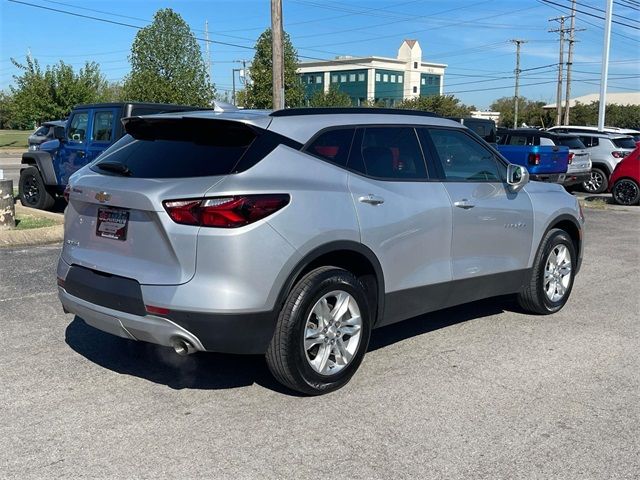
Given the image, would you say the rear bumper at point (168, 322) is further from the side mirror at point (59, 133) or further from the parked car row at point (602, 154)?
the parked car row at point (602, 154)

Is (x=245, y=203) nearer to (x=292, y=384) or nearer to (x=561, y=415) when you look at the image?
(x=292, y=384)

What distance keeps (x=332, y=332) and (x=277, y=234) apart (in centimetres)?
84

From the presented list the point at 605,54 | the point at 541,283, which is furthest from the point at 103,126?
the point at 605,54

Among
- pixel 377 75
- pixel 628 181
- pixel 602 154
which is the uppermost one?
pixel 377 75

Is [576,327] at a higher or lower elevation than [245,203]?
lower

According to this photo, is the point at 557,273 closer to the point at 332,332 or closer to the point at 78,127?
the point at 332,332

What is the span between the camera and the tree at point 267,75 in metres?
44.5

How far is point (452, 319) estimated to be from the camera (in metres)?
6.13

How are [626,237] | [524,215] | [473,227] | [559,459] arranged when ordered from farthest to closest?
[626,237], [524,215], [473,227], [559,459]

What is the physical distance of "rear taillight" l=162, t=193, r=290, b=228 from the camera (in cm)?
373

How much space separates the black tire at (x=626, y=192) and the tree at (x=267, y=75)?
30668 millimetres

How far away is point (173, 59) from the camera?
51750mm

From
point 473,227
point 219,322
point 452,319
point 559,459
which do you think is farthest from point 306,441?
point 452,319

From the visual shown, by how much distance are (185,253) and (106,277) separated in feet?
2.22
